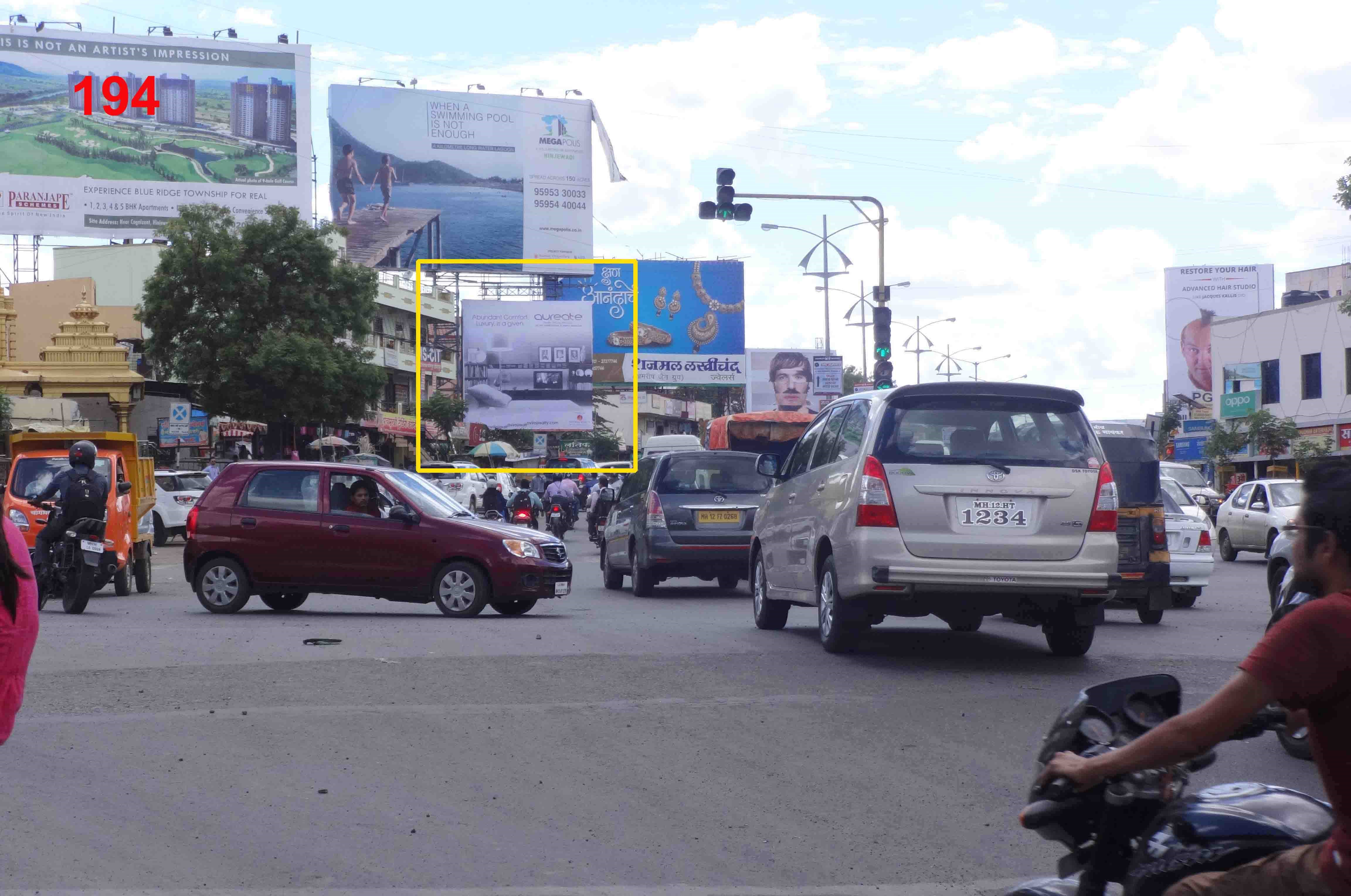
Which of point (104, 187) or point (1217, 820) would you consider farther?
point (104, 187)

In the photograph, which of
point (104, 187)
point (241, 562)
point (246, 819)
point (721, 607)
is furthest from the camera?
point (104, 187)

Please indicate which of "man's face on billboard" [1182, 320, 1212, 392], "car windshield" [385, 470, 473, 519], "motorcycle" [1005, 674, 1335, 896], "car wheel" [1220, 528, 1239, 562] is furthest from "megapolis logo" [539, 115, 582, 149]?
"motorcycle" [1005, 674, 1335, 896]

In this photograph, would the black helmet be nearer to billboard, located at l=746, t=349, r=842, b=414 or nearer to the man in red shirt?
the man in red shirt

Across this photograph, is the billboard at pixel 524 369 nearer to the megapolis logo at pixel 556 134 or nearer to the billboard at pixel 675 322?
the billboard at pixel 675 322

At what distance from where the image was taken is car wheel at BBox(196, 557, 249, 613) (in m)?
15.2

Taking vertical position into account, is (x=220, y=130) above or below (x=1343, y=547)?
above

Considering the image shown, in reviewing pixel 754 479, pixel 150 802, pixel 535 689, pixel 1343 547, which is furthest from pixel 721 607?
pixel 1343 547

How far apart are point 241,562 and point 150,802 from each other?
9.03 metres

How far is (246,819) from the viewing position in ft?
20.1

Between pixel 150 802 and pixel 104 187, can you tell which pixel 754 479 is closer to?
pixel 150 802

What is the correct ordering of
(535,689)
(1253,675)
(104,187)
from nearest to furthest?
1. (1253,675)
2. (535,689)
3. (104,187)

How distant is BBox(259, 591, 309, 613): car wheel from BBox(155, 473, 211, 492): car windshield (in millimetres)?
18164

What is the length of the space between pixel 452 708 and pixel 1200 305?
84.5 meters

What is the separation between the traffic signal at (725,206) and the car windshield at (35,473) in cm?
1012
